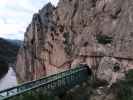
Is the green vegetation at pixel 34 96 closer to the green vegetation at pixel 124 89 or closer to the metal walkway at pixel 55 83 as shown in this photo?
the metal walkway at pixel 55 83

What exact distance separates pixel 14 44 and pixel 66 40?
99.9m

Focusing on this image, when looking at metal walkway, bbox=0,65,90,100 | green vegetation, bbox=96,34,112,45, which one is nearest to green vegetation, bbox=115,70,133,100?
metal walkway, bbox=0,65,90,100

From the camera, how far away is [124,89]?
1673 cm

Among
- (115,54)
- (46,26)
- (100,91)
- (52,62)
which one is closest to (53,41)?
(52,62)

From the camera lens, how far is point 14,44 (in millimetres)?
131750

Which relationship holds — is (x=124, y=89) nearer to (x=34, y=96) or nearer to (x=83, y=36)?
(x=34, y=96)

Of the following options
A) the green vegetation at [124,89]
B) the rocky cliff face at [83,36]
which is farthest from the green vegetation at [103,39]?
the green vegetation at [124,89]

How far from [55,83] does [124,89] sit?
4569 mm

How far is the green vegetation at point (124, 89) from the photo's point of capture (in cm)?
1618

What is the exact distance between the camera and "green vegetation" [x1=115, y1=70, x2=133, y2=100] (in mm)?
16184

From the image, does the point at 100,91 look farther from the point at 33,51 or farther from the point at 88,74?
the point at 33,51

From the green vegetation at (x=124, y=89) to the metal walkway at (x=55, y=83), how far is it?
374 cm

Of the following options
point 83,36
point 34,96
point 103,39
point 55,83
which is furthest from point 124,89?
point 83,36

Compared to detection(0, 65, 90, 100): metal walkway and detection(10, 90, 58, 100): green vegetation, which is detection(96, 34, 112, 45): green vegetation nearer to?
detection(0, 65, 90, 100): metal walkway
